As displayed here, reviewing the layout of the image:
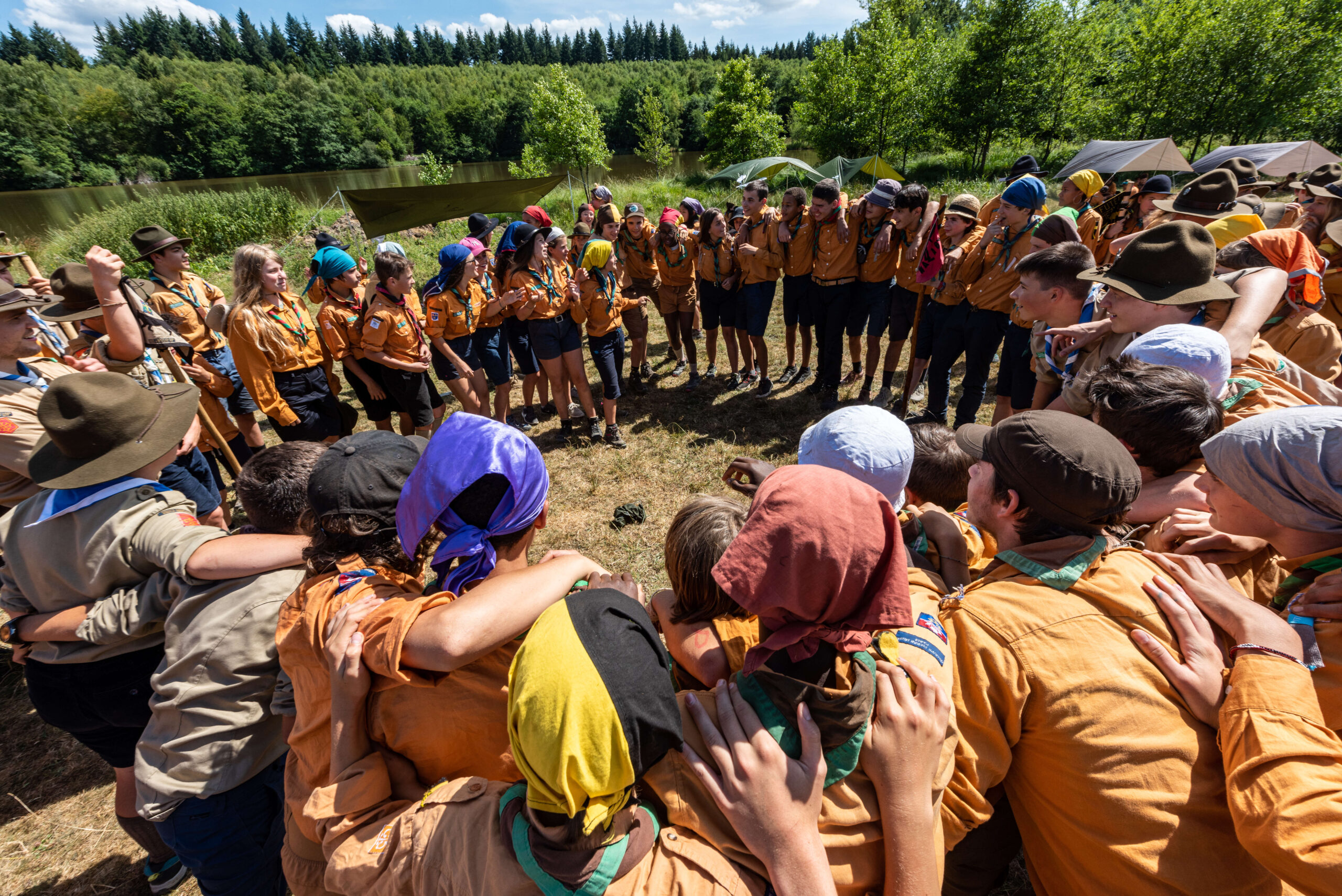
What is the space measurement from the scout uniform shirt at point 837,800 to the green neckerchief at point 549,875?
142 millimetres

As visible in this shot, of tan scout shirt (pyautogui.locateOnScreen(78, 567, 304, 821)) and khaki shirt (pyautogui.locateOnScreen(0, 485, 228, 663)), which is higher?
khaki shirt (pyautogui.locateOnScreen(0, 485, 228, 663))

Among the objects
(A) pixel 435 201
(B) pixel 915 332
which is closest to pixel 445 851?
(B) pixel 915 332

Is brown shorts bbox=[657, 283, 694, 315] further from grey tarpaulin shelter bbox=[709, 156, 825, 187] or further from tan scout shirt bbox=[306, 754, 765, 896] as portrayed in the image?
grey tarpaulin shelter bbox=[709, 156, 825, 187]

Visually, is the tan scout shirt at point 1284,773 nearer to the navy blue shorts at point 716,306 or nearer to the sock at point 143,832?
the sock at point 143,832

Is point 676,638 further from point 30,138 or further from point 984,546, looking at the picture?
point 30,138

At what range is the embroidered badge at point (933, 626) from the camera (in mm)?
1303

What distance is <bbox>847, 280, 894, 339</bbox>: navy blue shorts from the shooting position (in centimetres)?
573

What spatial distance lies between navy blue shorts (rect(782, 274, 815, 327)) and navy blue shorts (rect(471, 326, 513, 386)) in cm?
313

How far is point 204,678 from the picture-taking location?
1.66 meters

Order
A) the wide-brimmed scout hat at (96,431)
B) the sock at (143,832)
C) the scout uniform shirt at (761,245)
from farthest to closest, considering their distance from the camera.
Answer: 1. the scout uniform shirt at (761,245)
2. the sock at (143,832)
3. the wide-brimmed scout hat at (96,431)

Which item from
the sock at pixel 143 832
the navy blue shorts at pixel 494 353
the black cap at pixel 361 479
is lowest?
the sock at pixel 143 832

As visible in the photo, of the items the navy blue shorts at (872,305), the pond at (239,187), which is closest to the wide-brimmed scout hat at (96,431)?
the navy blue shorts at (872,305)

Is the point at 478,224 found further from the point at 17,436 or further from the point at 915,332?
the point at 915,332

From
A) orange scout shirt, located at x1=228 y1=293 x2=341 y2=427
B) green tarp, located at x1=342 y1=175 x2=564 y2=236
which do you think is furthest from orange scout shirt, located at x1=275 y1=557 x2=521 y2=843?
green tarp, located at x1=342 y1=175 x2=564 y2=236
